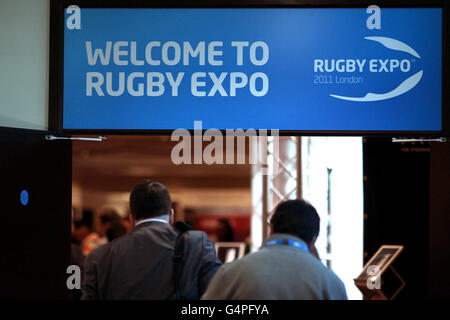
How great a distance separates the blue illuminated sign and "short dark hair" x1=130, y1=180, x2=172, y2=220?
99cm

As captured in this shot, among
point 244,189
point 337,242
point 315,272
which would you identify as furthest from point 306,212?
point 244,189

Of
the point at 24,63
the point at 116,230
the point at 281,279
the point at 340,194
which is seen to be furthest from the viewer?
the point at 116,230

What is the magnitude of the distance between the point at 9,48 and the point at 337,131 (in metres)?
2.17

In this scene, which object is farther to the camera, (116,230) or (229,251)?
(229,251)

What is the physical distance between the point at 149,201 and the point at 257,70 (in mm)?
1366

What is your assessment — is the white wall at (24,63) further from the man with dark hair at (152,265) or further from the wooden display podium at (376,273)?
the wooden display podium at (376,273)

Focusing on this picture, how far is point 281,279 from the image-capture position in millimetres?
2684

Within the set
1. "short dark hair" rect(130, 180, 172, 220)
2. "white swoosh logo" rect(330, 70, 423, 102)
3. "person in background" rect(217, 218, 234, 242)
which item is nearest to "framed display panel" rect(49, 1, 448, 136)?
"white swoosh logo" rect(330, 70, 423, 102)

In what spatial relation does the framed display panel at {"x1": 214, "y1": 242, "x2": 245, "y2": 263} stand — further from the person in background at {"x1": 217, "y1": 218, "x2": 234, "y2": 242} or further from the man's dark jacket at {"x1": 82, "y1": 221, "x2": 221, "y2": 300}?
the man's dark jacket at {"x1": 82, "y1": 221, "x2": 221, "y2": 300}

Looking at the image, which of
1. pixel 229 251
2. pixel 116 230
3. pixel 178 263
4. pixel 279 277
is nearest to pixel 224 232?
pixel 229 251

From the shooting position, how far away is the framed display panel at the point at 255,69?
167 inches

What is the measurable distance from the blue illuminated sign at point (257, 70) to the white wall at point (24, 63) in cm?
19

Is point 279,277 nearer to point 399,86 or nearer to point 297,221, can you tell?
point 297,221

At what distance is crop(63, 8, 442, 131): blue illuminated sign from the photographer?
425 cm
